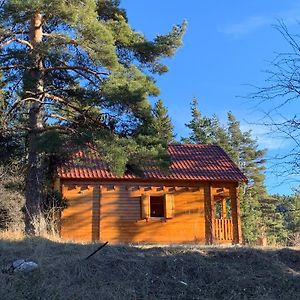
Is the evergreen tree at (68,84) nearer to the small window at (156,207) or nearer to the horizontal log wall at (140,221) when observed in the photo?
the horizontal log wall at (140,221)

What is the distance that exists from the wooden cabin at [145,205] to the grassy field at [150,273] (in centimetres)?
894

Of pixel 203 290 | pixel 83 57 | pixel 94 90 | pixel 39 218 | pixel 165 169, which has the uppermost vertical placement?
pixel 83 57

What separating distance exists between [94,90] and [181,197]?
25.7ft

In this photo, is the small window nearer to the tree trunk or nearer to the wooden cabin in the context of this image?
the wooden cabin

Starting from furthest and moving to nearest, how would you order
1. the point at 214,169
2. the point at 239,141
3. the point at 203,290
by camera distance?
the point at 239,141 → the point at 214,169 → the point at 203,290

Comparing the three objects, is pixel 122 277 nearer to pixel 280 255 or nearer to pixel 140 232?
pixel 280 255

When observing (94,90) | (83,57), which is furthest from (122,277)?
(83,57)

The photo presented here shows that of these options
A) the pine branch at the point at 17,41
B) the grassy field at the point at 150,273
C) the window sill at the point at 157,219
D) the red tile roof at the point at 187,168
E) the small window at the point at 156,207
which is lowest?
the grassy field at the point at 150,273

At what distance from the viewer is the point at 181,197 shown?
20.4 m

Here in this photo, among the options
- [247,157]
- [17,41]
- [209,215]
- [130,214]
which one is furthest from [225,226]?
[247,157]

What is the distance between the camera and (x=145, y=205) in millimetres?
19531

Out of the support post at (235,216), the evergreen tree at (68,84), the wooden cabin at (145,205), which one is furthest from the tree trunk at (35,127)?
the support post at (235,216)

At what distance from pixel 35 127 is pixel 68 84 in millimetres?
1864

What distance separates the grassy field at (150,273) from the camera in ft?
26.1
